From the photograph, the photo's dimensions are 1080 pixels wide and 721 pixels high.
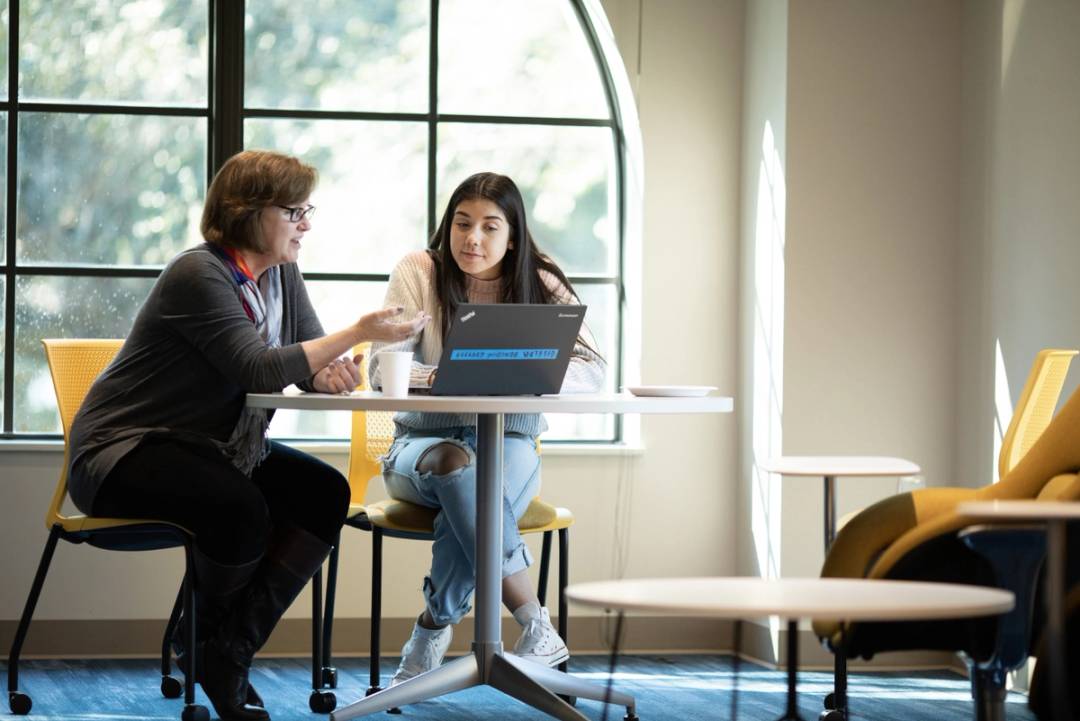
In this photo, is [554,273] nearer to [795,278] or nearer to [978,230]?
[795,278]

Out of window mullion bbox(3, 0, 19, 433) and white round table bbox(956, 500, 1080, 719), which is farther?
window mullion bbox(3, 0, 19, 433)

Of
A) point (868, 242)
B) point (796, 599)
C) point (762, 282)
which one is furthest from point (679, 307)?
point (796, 599)

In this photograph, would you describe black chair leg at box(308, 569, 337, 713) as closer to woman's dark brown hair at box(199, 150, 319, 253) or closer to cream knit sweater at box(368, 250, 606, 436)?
cream knit sweater at box(368, 250, 606, 436)

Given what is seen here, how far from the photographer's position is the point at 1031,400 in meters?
3.06

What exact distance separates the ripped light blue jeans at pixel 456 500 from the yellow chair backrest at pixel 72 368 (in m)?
0.91

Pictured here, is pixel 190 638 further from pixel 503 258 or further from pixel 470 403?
pixel 503 258

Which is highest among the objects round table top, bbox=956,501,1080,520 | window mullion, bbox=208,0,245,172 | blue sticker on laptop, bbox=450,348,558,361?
window mullion, bbox=208,0,245,172

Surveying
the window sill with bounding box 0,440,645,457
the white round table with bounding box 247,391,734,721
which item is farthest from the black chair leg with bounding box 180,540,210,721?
the window sill with bounding box 0,440,645,457

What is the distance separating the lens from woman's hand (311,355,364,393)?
2.95 meters

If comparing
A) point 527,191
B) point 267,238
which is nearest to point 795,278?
point 527,191

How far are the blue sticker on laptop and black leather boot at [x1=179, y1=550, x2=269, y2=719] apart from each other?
813 millimetres

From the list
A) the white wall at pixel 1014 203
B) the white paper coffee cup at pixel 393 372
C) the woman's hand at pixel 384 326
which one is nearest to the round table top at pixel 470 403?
the white paper coffee cup at pixel 393 372

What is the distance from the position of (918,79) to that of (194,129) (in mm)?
2327

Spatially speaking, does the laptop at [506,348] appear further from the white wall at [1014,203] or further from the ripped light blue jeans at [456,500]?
the white wall at [1014,203]
